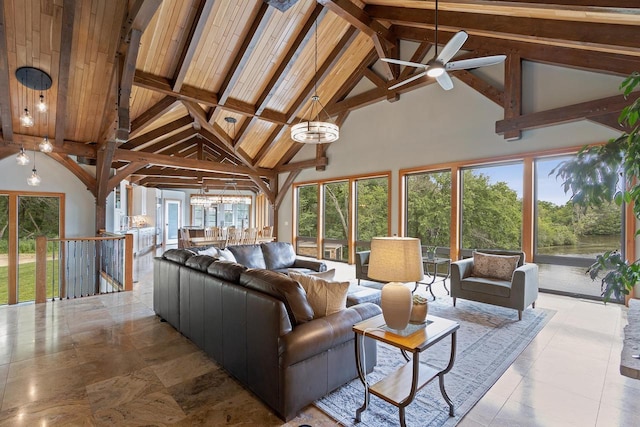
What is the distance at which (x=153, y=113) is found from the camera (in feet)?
21.5

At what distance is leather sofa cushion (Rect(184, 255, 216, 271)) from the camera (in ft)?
10.1

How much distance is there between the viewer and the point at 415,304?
219 cm

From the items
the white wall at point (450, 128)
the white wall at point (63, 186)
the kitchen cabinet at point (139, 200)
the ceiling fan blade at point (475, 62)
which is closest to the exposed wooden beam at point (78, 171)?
the white wall at point (63, 186)

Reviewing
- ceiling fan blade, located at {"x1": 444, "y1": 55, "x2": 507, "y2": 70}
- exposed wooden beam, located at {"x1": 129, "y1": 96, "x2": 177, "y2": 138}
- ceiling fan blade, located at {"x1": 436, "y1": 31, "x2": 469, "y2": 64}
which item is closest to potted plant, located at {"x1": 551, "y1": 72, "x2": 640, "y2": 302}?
ceiling fan blade, located at {"x1": 436, "y1": 31, "x2": 469, "y2": 64}

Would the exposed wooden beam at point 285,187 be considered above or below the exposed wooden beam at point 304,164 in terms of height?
below

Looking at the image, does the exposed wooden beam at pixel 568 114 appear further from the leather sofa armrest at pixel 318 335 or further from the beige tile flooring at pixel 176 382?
the leather sofa armrest at pixel 318 335

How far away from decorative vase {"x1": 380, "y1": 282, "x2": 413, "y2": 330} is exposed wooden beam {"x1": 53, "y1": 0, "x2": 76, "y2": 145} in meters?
4.67

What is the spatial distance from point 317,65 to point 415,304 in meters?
6.36

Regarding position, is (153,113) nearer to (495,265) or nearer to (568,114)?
(495,265)

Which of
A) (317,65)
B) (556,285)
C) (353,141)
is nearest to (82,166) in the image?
(317,65)

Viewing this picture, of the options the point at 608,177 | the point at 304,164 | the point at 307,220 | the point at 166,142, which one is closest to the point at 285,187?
the point at 304,164

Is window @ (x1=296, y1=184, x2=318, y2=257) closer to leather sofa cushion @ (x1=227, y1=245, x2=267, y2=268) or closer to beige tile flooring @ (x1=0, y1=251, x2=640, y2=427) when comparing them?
leather sofa cushion @ (x1=227, y1=245, x2=267, y2=268)

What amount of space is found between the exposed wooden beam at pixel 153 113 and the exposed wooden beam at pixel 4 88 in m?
1.86

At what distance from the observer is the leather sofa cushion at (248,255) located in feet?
15.9
